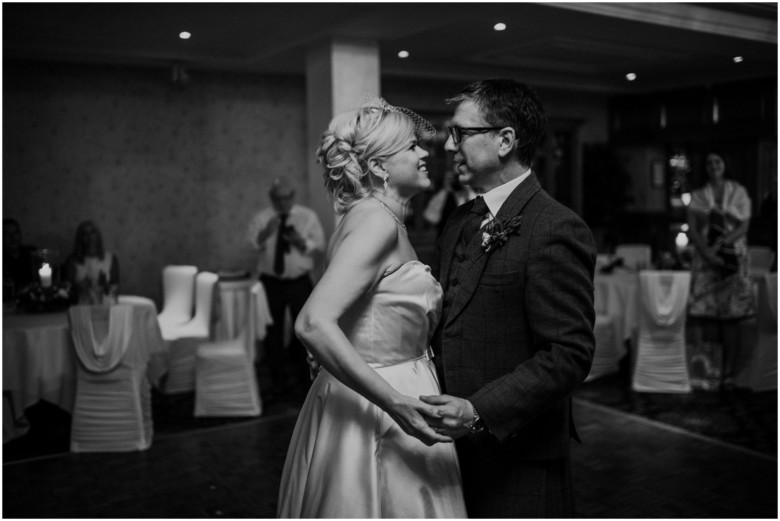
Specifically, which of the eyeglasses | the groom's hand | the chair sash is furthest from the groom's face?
the chair sash

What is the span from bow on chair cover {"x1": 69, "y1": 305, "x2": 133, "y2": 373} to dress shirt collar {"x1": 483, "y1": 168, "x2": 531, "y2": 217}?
10.8 ft

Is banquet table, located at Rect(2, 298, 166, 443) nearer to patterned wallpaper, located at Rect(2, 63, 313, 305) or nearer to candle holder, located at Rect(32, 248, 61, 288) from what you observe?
candle holder, located at Rect(32, 248, 61, 288)

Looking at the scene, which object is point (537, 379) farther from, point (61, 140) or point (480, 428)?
point (61, 140)

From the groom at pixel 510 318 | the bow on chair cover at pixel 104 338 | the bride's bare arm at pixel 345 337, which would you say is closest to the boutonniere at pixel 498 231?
the groom at pixel 510 318

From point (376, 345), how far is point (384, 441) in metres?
0.23

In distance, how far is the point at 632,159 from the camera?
39.9ft

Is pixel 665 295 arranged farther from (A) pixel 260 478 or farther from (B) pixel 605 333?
(A) pixel 260 478

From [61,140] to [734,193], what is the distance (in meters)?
6.29

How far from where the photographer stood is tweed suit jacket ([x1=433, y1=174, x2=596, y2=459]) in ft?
5.70

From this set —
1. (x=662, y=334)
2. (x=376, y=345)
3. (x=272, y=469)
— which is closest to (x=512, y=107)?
(x=376, y=345)

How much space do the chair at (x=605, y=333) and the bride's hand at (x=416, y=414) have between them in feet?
16.1

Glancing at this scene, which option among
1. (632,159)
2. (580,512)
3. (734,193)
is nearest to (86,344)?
(580,512)

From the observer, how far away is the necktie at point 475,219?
77.7 inches

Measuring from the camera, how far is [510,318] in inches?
72.4
